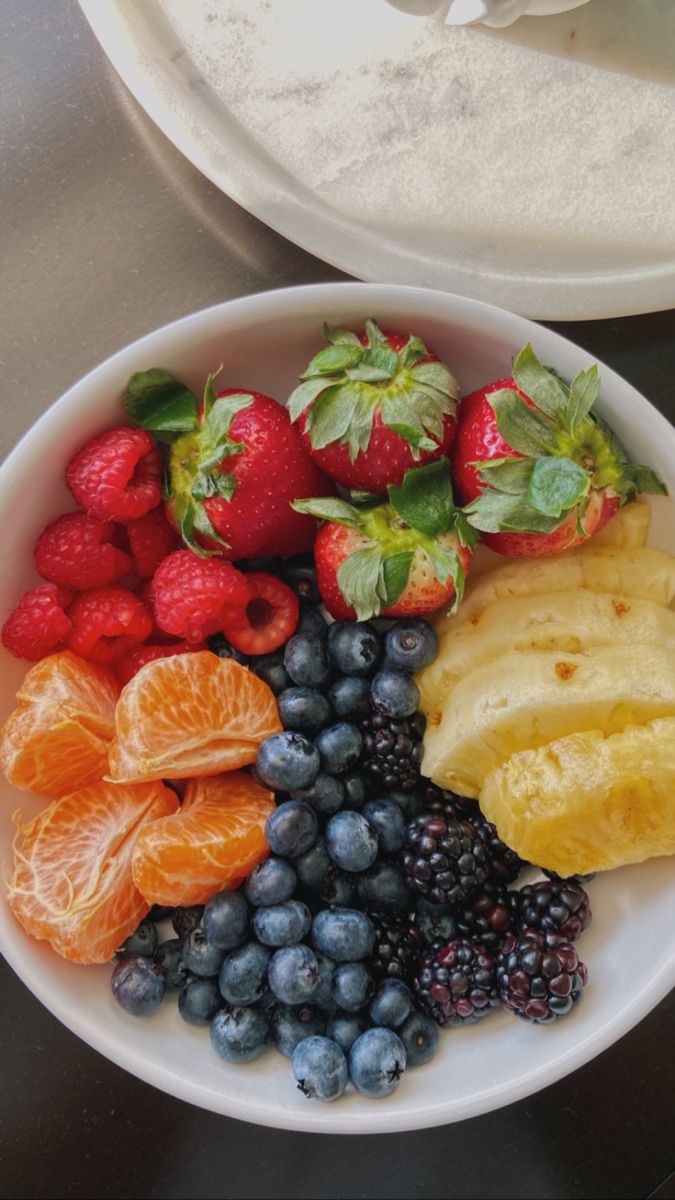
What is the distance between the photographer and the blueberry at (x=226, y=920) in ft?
3.49

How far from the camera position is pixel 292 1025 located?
1095 mm

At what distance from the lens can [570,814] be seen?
1020 millimetres

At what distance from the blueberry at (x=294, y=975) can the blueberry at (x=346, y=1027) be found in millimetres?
61

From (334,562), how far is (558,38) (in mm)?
580

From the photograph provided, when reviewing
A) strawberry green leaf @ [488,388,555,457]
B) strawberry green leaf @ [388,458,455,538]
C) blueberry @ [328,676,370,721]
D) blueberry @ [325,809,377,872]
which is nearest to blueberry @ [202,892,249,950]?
blueberry @ [325,809,377,872]

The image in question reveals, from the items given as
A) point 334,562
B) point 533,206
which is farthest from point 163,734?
point 533,206

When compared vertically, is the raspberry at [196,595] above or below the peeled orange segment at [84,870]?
above

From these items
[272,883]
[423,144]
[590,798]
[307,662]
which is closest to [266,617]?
[307,662]

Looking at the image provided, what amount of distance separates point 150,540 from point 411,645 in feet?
1.00

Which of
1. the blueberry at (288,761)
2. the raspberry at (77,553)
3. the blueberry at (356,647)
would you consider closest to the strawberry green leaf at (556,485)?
the blueberry at (356,647)

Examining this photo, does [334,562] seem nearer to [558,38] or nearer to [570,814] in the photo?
[570,814]

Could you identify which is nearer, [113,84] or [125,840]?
[125,840]

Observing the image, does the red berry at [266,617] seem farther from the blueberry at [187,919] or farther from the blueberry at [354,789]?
the blueberry at [187,919]

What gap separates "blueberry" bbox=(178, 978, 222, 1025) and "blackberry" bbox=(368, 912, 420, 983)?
0.17m
